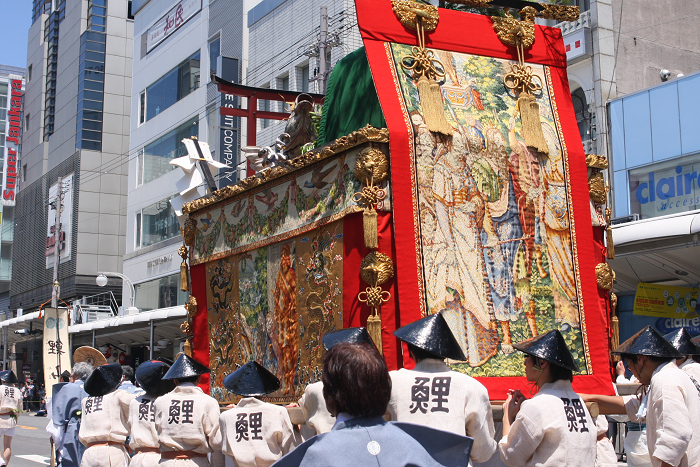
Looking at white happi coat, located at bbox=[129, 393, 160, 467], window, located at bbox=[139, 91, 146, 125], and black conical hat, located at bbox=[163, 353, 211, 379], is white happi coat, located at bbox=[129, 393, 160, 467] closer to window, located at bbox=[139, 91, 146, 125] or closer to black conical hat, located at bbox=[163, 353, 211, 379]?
black conical hat, located at bbox=[163, 353, 211, 379]

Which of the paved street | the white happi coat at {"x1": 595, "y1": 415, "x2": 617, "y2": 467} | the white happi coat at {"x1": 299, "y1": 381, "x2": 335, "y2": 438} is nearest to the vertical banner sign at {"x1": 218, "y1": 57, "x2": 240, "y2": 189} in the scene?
the paved street

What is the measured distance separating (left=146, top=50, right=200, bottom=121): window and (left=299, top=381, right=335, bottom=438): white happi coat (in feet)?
84.5

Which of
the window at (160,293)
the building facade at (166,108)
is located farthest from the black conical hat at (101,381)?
the window at (160,293)

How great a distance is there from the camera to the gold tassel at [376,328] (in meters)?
6.15

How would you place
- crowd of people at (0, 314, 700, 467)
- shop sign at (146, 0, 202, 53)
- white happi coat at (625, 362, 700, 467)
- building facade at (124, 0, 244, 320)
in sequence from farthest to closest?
shop sign at (146, 0, 202, 53)
building facade at (124, 0, 244, 320)
white happi coat at (625, 362, 700, 467)
crowd of people at (0, 314, 700, 467)

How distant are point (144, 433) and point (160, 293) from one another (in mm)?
25390

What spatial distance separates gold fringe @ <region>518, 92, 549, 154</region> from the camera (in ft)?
23.0

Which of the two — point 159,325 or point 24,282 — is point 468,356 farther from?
point 24,282

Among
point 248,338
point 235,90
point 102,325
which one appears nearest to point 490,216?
point 248,338

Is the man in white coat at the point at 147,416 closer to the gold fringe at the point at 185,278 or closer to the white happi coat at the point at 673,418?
the gold fringe at the point at 185,278

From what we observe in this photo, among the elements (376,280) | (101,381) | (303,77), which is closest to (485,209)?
(376,280)

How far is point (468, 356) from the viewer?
6.37 metres

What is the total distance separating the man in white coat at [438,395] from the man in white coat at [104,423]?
167 inches

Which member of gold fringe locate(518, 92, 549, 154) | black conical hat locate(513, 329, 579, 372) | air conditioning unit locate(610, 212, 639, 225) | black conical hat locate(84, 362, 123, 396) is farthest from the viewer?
air conditioning unit locate(610, 212, 639, 225)
